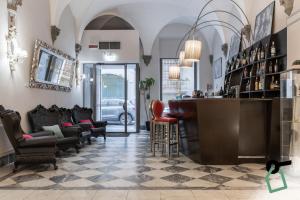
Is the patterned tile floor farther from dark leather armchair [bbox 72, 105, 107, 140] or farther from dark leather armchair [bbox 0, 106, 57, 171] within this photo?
dark leather armchair [bbox 72, 105, 107, 140]

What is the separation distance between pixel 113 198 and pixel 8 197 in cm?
122

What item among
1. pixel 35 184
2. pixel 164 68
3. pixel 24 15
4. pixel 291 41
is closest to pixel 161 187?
pixel 35 184

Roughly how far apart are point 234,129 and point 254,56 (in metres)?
2.48

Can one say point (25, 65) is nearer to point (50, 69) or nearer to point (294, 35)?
point (50, 69)

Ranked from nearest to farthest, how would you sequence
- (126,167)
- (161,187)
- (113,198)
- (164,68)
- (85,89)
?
(113,198)
(161,187)
(126,167)
(85,89)
(164,68)

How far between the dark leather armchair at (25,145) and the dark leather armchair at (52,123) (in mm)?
1089

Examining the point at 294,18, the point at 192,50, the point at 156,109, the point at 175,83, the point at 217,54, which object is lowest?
the point at 156,109

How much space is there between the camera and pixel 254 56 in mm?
6949

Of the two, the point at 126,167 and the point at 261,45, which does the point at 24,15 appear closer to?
the point at 126,167

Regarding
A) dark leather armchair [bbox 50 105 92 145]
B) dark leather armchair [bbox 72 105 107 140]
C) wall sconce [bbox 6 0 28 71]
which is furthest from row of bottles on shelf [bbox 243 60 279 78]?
wall sconce [bbox 6 0 28 71]

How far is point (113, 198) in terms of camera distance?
355cm

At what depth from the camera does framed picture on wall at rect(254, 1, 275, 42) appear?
6535mm

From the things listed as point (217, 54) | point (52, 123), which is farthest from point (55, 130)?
point (217, 54)

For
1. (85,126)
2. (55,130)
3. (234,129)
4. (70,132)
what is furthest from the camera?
(85,126)
